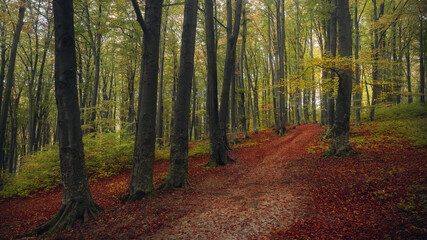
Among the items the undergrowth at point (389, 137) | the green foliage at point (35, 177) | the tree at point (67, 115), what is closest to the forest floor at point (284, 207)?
the tree at point (67, 115)

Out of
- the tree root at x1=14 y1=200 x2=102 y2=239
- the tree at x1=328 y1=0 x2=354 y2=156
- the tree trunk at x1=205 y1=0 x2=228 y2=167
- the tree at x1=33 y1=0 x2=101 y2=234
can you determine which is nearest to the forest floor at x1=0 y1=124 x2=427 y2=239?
the tree root at x1=14 y1=200 x2=102 y2=239

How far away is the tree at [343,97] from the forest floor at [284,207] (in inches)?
27.5

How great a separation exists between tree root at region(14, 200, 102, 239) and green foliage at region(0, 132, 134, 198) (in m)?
6.24

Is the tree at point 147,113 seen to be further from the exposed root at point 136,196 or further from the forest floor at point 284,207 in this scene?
the forest floor at point 284,207

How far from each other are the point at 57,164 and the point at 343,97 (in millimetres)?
14067

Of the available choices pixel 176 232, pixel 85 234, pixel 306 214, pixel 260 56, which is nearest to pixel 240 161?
pixel 306 214

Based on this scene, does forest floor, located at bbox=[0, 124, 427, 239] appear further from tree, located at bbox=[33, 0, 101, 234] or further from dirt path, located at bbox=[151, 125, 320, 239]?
tree, located at bbox=[33, 0, 101, 234]

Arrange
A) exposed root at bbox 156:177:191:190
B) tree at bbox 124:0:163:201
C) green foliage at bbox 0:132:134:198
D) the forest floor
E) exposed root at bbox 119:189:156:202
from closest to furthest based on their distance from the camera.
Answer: the forest floor
exposed root at bbox 119:189:156:202
tree at bbox 124:0:163:201
exposed root at bbox 156:177:191:190
green foliage at bbox 0:132:134:198

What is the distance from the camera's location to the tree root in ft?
13.5

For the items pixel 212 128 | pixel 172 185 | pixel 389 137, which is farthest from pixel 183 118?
pixel 389 137

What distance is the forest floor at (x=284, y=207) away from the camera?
348cm

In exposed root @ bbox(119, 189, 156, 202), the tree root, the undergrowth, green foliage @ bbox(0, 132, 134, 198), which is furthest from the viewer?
green foliage @ bbox(0, 132, 134, 198)

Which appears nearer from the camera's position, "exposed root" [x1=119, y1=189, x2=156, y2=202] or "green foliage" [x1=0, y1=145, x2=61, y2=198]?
"exposed root" [x1=119, y1=189, x2=156, y2=202]

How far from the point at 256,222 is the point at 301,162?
17.9ft
